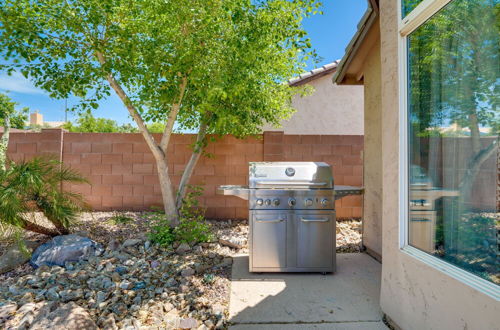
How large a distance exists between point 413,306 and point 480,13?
1.98m

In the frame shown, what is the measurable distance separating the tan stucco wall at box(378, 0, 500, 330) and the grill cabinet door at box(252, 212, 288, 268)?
1.18m

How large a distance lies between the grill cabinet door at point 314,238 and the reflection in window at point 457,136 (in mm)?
1236

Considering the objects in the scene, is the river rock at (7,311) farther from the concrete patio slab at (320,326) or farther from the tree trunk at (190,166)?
the tree trunk at (190,166)

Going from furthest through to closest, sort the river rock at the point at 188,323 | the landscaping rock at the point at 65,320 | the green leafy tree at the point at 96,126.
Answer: the green leafy tree at the point at 96,126 < the river rock at the point at 188,323 < the landscaping rock at the point at 65,320

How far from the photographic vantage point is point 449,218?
190 cm

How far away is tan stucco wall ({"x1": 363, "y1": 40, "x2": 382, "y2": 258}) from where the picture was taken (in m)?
3.83

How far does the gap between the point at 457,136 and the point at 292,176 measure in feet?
5.94

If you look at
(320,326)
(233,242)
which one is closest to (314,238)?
(320,326)

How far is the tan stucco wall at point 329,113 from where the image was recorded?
8.80m

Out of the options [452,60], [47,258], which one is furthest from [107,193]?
[452,60]

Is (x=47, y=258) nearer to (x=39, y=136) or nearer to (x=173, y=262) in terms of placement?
(x=173, y=262)

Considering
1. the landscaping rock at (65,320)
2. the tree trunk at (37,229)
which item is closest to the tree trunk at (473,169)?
the landscaping rock at (65,320)

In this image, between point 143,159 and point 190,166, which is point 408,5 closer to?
point 190,166

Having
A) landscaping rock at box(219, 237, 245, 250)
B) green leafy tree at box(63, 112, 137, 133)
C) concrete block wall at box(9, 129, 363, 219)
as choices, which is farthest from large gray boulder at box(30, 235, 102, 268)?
green leafy tree at box(63, 112, 137, 133)
